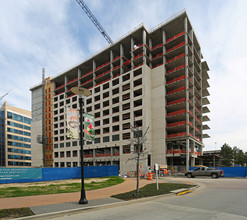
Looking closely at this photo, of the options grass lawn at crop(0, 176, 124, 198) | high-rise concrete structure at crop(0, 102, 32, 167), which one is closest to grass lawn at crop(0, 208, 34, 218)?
grass lawn at crop(0, 176, 124, 198)

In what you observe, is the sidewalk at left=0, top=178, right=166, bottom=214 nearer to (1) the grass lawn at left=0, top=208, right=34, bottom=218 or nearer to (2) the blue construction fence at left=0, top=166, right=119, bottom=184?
(1) the grass lawn at left=0, top=208, right=34, bottom=218

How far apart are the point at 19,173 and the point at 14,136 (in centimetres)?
9044

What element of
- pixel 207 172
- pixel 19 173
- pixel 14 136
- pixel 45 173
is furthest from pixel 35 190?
pixel 14 136

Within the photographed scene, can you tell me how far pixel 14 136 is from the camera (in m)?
99.4

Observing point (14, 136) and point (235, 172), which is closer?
point (235, 172)

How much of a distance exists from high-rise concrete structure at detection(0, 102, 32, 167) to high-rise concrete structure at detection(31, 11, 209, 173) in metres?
46.9

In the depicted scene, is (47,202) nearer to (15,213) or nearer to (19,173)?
(15,213)

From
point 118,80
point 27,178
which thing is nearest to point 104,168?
point 27,178

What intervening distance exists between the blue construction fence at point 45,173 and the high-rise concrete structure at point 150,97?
1153 centimetres

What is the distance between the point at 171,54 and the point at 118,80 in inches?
640

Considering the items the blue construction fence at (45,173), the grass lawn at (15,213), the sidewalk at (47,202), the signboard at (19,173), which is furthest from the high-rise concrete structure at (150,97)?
the grass lawn at (15,213)

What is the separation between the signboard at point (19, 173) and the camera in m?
19.8

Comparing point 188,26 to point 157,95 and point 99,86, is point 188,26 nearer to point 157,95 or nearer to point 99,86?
point 157,95

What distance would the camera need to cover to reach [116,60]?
5697cm
